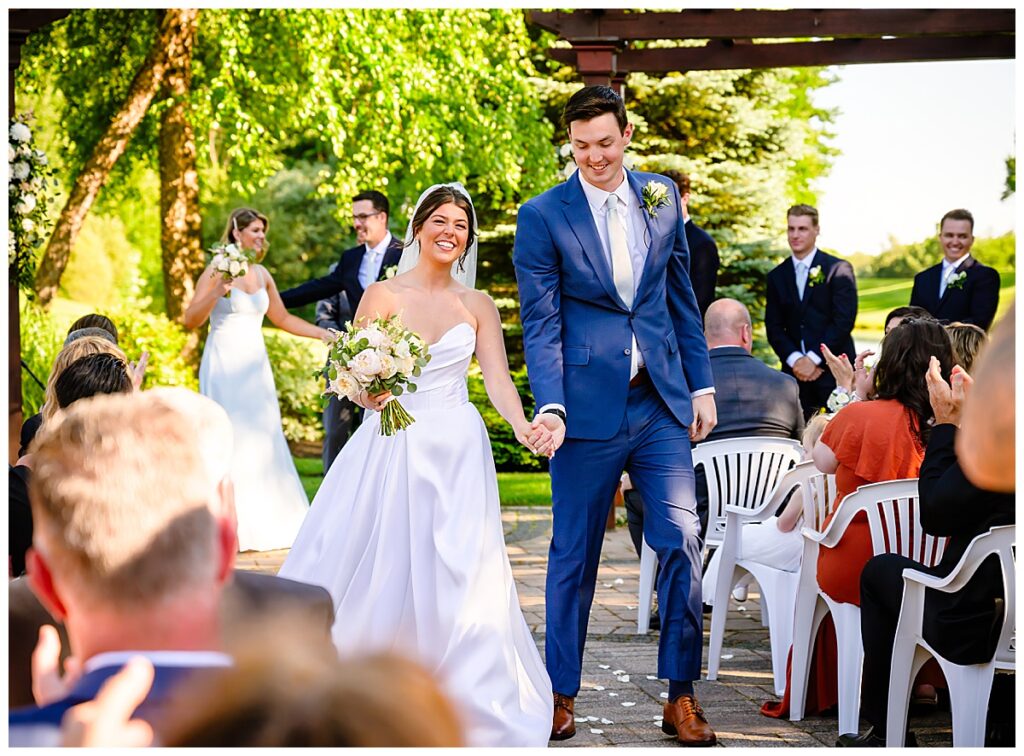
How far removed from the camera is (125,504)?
5.35 feet

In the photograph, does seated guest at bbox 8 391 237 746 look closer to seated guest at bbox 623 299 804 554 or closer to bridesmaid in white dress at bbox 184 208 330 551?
seated guest at bbox 623 299 804 554

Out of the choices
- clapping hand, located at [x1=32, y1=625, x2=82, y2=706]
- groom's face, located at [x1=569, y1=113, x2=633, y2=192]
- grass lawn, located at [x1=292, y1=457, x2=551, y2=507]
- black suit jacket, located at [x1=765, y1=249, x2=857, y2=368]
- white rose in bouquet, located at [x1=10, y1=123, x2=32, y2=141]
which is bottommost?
grass lawn, located at [x1=292, y1=457, x2=551, y2=507]

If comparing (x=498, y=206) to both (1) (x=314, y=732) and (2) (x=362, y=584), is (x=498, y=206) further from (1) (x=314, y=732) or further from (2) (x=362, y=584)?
(1) (x=314, y=732)

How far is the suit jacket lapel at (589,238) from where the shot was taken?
4.66 metres

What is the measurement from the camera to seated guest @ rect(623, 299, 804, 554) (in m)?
6.37

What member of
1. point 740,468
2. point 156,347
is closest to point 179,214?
point 156,347

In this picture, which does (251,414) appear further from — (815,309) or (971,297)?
(971,297)

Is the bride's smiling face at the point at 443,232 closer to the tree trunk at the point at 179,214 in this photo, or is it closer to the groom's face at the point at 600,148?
the groom's face at the point at 600,148

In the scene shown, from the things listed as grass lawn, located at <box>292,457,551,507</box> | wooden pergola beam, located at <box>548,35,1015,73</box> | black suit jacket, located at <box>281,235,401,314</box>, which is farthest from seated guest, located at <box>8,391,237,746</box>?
wooden pergola beam, located at <box>548,35,1015,73</box>

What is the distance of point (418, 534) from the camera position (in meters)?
4.88

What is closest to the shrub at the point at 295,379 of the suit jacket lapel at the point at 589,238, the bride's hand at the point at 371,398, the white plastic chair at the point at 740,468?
the white plastic chair at the point at 740,468

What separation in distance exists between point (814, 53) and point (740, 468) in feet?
19.1

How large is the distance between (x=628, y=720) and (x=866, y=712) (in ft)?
3.00

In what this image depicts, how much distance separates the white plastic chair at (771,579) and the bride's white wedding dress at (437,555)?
3.27 ft
